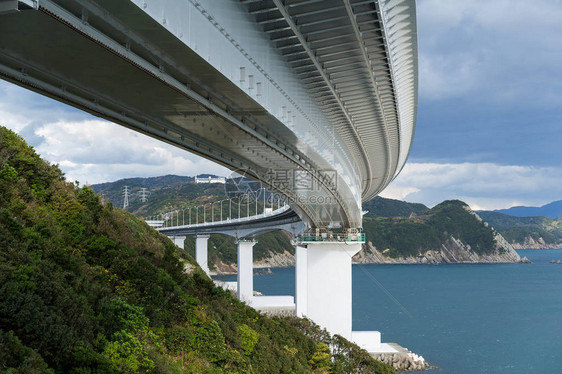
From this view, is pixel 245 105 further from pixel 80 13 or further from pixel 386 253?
pixel 386 253

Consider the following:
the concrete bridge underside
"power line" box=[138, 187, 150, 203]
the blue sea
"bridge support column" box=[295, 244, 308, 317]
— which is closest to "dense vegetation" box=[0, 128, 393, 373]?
the concrete bridge underside

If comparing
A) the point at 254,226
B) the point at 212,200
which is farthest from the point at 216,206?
the point at 254,226

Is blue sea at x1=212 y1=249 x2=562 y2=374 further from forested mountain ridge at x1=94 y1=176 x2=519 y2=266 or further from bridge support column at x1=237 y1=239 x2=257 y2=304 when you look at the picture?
forested mountain ridge at x1=94 y1=176 x2=519 y2=266

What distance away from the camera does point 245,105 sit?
998 centimetres

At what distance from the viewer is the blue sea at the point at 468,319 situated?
32.9 m

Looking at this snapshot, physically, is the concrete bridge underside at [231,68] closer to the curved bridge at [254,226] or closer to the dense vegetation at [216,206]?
the curved bridge at [254,226]

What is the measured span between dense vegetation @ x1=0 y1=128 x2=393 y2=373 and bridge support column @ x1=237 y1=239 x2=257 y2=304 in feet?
105

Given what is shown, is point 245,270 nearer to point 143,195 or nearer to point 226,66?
point 226,66

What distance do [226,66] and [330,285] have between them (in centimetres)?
1894

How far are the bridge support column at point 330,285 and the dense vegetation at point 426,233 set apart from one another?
110921mm

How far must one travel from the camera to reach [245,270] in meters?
49.4

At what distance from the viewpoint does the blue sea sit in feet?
108

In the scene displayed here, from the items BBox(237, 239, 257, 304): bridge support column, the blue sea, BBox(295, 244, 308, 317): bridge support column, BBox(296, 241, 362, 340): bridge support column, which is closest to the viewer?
BBox(296, 241, 362, 340): bridge support column

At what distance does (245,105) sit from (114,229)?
248 inches
